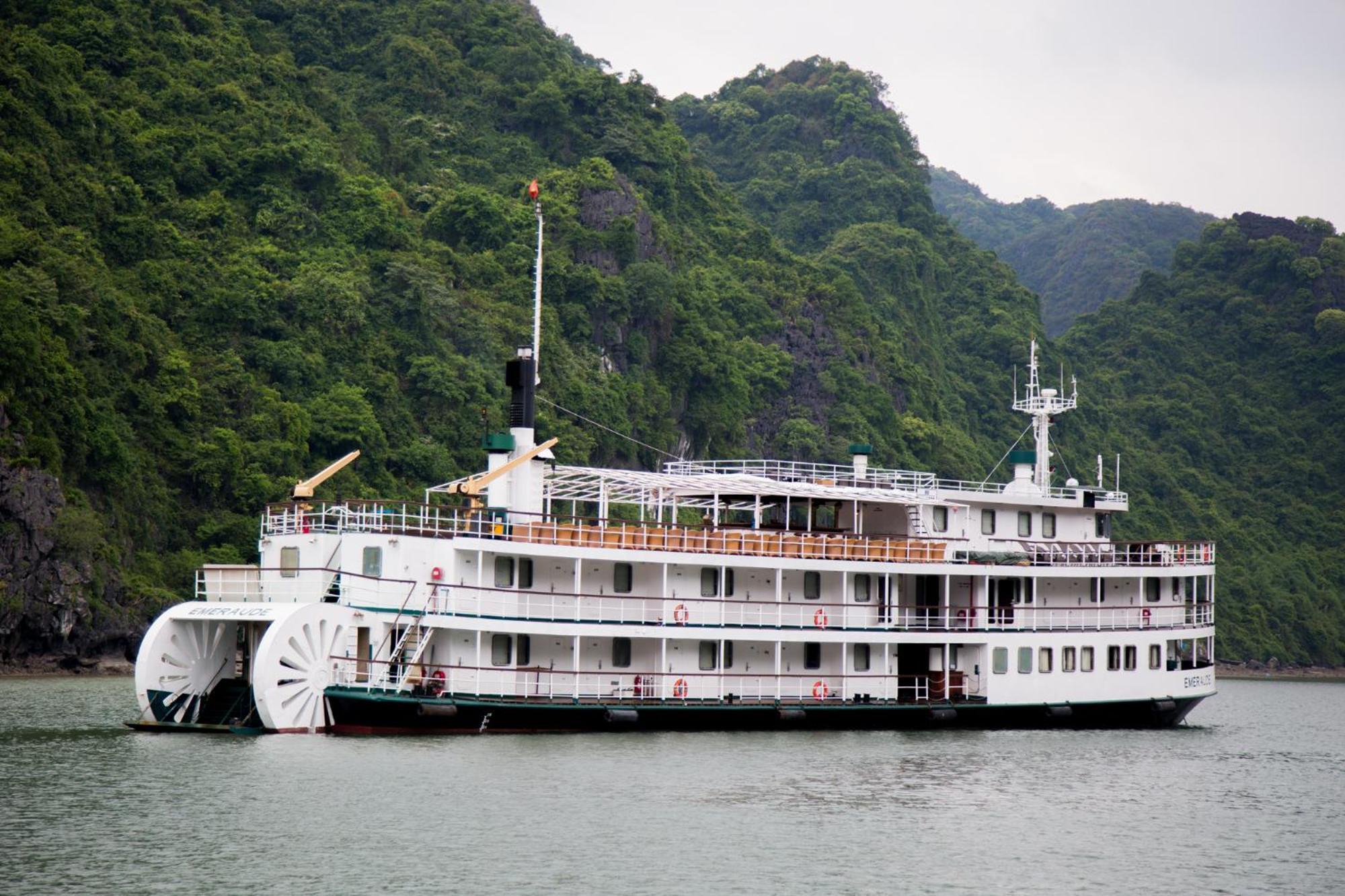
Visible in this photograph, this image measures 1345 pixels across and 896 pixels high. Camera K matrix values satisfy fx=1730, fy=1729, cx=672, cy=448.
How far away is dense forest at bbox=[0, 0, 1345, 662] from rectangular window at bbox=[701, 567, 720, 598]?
3219 centimetres

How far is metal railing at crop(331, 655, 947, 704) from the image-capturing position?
37281 mm

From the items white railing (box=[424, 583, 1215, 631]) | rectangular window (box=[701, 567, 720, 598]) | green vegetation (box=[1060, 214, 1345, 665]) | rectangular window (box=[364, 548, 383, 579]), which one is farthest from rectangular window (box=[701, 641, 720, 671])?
green vegetation (box=[1060, 214, 1345, 665])

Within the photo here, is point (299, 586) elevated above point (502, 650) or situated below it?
above

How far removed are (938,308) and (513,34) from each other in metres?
43.0

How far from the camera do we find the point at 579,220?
104 meters

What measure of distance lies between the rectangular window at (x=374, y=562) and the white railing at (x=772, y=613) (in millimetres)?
1144

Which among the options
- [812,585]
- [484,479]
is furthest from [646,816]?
[812,585]

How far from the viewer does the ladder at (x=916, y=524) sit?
148ft

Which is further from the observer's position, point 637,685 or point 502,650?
point 637,685

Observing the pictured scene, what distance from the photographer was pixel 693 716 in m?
39.7

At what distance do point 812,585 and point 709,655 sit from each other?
11.4 ft

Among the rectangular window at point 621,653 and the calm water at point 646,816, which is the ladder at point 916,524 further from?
the rectangular window at point 621,653

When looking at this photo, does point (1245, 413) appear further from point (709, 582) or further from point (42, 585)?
point (709, 582)

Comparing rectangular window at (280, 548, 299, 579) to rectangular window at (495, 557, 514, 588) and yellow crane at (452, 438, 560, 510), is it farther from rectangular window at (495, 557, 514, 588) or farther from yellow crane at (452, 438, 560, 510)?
rectangular window at (495, 557, 514, 588)
